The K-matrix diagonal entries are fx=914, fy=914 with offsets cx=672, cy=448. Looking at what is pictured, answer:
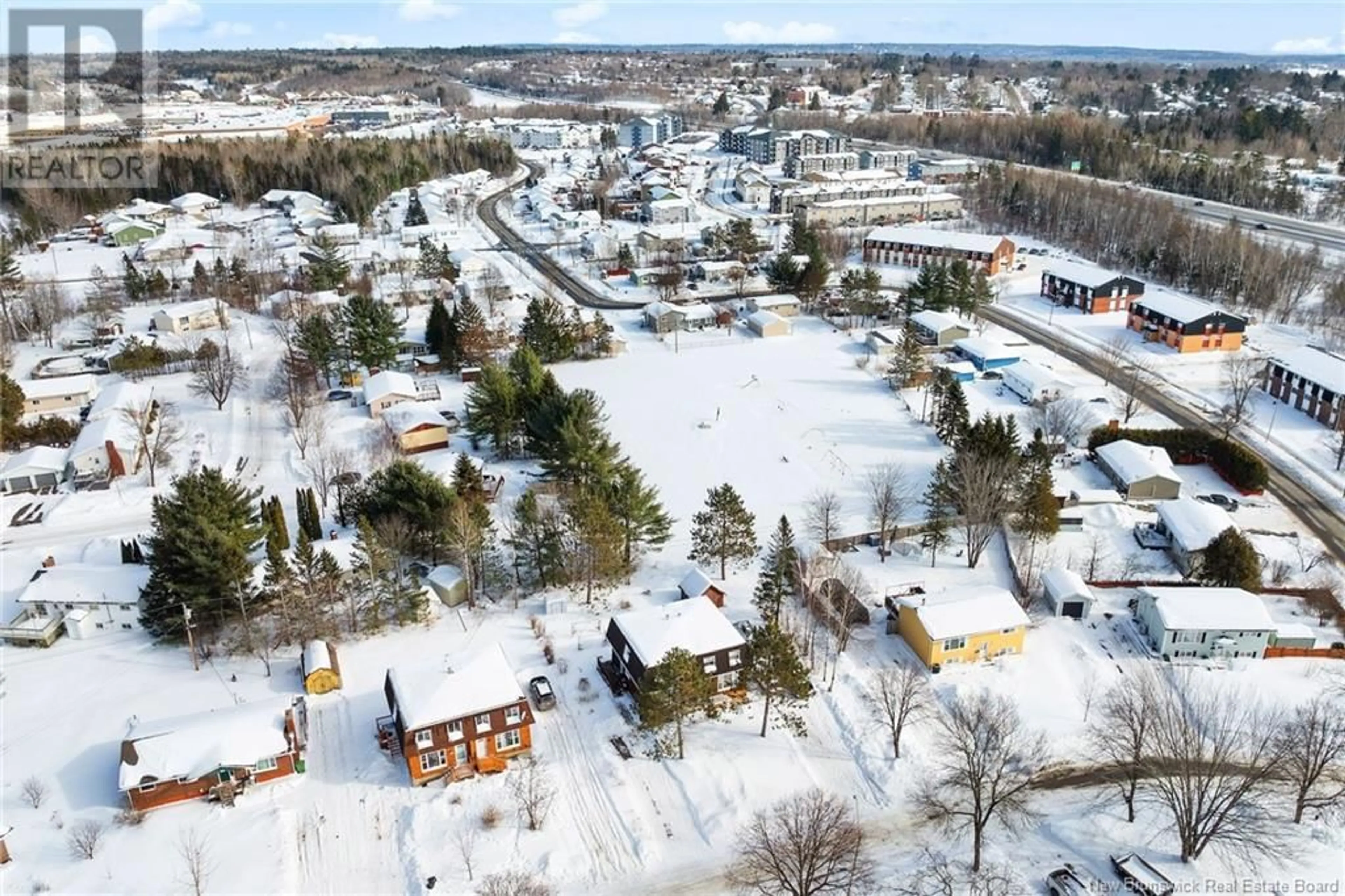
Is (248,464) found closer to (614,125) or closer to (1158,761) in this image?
(1158,761)

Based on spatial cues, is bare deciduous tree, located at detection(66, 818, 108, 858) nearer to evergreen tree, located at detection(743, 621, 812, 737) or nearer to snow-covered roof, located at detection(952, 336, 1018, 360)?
evergreen tree, located at detection(743, 621, 812, 737)

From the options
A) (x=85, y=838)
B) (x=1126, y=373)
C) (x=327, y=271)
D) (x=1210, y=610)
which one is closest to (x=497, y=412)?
(x=85, y=838)

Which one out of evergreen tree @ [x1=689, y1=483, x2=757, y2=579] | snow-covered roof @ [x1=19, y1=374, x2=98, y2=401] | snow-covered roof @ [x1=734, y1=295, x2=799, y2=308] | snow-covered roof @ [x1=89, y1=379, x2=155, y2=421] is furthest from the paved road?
snow-covered roof @ [x1=19, y1=374, x2=98, y2=401]

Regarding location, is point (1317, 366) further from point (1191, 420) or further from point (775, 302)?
point (775, 302)

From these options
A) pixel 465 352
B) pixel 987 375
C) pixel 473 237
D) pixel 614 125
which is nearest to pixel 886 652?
pixel 987 375

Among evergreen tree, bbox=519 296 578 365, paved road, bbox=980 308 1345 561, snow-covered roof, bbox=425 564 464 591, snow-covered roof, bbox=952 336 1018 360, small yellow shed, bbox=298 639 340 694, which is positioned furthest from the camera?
evergreen tree, bbox=519 296 578 365
